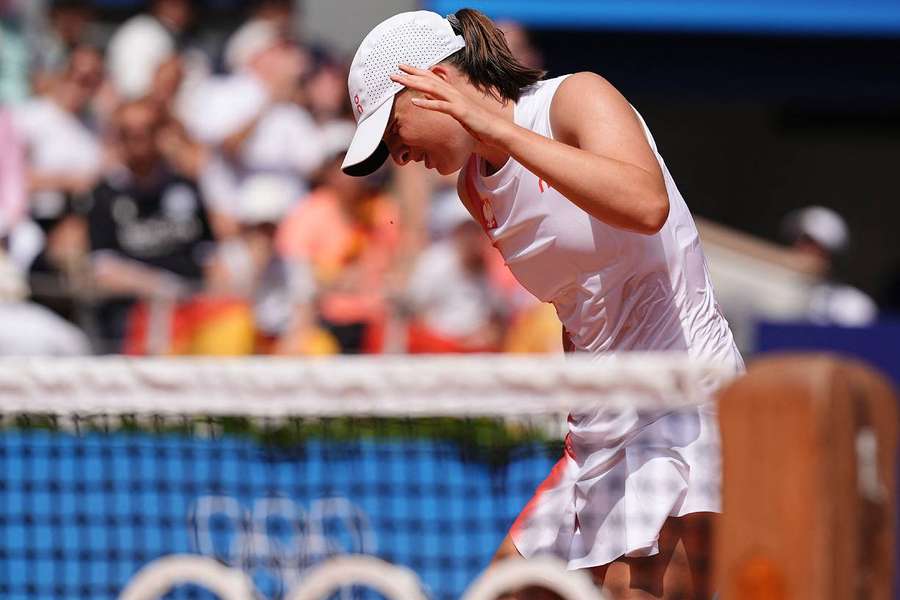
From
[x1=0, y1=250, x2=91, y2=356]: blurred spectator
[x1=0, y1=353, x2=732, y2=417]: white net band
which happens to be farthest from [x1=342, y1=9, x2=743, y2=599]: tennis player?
[x1=0, y1=250, x2=91, y2=356]: blurred spectator

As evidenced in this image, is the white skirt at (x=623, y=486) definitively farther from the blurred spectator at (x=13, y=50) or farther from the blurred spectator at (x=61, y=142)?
the blurred spectator at (x=13, y=50)

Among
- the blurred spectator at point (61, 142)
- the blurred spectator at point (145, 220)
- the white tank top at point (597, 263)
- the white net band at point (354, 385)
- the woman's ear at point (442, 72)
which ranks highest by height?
the blurred spectator at point (61, 142)

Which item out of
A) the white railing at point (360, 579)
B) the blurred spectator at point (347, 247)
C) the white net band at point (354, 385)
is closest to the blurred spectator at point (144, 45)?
the blurred spectator at point (347, 247)

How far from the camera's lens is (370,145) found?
2898 mm

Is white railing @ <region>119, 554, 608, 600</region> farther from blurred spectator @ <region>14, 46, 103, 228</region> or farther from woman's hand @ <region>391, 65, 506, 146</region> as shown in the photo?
blurred spectator @ <region>14, 46, 103, 228</region>

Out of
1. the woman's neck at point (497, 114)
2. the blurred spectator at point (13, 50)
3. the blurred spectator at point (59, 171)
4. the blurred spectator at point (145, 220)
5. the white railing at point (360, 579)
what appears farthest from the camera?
the blurred spectator at point (13, 50)

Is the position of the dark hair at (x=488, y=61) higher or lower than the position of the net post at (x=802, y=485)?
higher

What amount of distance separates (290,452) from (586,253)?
2835mm

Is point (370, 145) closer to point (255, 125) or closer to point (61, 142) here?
point (255, 125)

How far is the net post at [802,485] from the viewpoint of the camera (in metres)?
1.87

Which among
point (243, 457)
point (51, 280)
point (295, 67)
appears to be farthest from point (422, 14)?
point (295, 67)

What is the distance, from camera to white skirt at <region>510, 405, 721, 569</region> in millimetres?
2947

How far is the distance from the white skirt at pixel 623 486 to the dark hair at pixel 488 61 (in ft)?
2.40

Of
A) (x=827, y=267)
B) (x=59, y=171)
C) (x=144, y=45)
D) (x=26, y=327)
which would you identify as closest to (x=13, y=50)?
(x=144, y=45)
